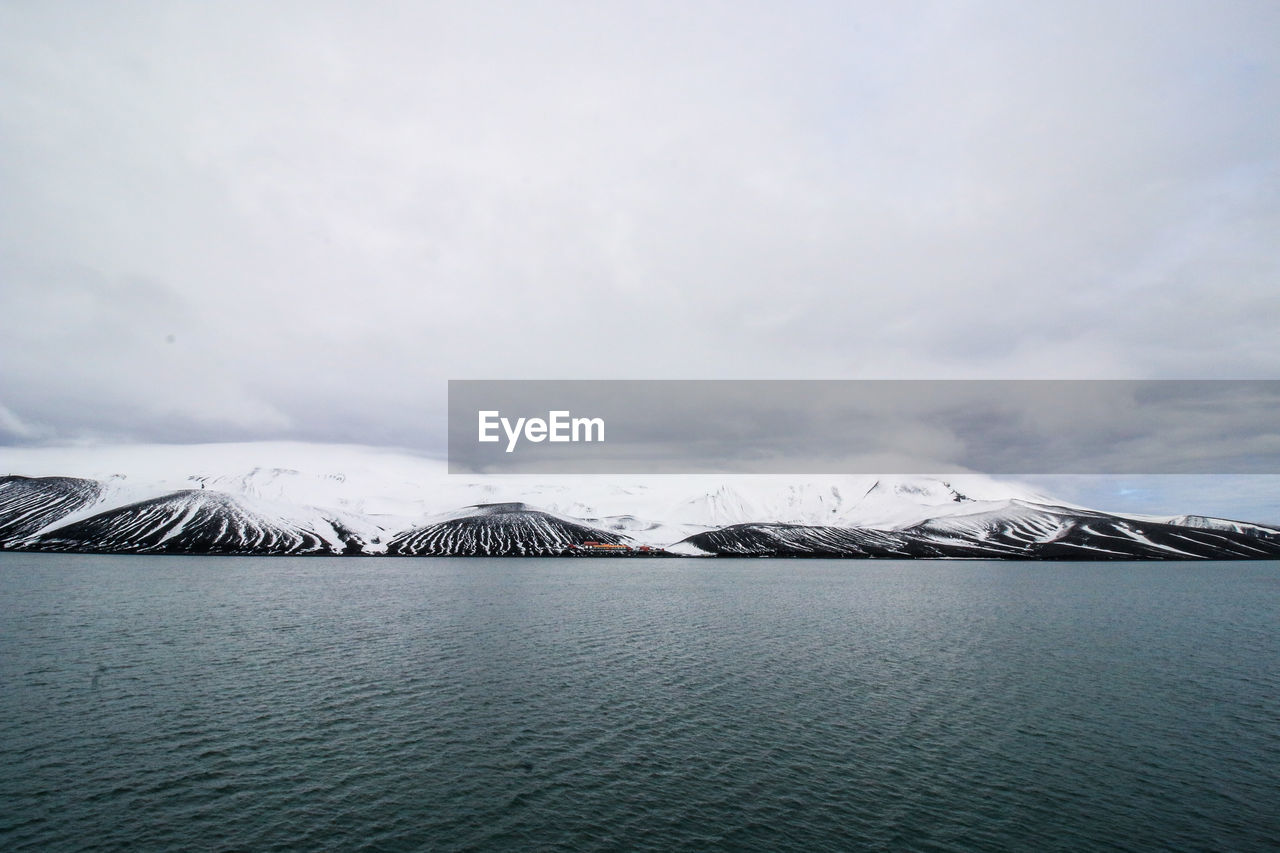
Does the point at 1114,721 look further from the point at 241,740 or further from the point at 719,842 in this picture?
the point at 241,740

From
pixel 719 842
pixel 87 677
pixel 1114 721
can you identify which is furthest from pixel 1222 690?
pixel 87 677

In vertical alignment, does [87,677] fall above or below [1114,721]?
above

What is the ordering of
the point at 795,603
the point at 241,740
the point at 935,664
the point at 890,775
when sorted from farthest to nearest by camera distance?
the point at 795,603
the point at 935,664
the point at 241,740
the point at 890,775

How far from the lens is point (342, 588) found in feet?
526

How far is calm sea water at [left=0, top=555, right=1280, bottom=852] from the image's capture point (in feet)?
117

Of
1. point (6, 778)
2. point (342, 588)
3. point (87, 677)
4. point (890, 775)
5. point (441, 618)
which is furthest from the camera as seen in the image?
point (342, 588)

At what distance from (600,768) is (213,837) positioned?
2214cm

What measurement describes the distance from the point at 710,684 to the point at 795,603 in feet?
272

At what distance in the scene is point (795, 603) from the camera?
143750mm

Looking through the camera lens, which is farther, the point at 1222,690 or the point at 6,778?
the point at 1222,690

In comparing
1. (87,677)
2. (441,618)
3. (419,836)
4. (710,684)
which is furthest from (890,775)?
(441,618)

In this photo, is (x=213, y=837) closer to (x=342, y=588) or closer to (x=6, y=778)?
(x=6, y=778)

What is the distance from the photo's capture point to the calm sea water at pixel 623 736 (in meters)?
35.7

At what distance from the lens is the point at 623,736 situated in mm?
49969
